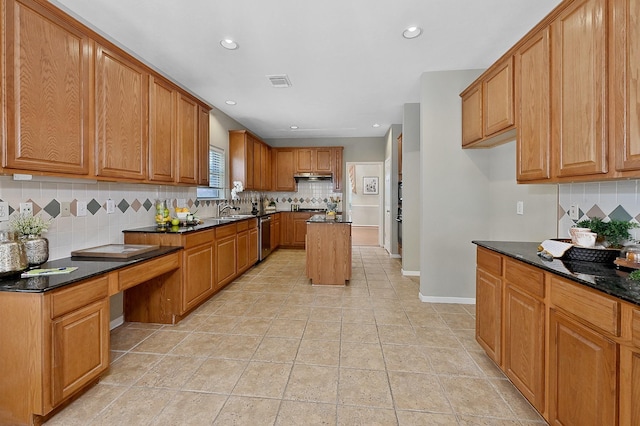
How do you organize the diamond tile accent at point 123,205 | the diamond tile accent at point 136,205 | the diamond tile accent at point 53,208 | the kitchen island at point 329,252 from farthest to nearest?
the kitchen island at point 329,252, the diamond tile accent at point 136,205, the diamond tile accent at point 123,205, the diamond tile accent at point 53,208

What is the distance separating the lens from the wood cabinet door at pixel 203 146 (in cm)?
378

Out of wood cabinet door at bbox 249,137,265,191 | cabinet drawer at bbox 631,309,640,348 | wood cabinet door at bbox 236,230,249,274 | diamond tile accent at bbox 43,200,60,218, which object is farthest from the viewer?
wood cabinet door at bbox 249,137,265,191

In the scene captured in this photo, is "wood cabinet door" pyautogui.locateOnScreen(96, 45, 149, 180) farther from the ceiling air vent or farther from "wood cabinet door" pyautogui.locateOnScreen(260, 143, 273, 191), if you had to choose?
"wood cabinet door" pyautogui.locateOnScreen(260, 143, 273, 191)

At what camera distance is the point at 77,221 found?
248 cm

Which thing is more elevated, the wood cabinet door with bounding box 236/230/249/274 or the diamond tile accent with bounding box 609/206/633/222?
the diamond tile accent with bounding box 609/206/633/222

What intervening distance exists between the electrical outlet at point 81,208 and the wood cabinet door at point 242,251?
6.74 ft

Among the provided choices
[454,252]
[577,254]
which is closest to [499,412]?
[577,254]

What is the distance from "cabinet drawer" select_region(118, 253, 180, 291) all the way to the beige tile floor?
2.01ft

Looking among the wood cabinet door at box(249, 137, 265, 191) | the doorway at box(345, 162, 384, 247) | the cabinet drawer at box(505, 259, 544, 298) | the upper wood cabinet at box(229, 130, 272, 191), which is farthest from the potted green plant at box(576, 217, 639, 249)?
the doorway at box(345, 162, 384, 247)

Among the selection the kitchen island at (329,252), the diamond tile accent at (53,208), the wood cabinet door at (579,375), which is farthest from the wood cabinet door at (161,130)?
the wood cabinet door at (579,375)

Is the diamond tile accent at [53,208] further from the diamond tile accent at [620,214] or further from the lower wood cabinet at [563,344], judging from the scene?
the diamond tile accent at [620,214]

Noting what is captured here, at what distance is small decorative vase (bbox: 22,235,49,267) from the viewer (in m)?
1.88

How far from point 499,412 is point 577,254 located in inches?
40.6

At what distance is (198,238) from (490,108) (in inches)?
126
